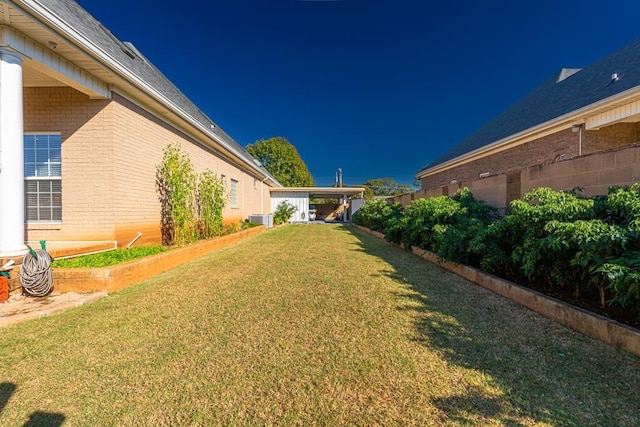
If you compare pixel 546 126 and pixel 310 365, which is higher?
pixel 546 126

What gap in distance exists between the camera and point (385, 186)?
67312mm

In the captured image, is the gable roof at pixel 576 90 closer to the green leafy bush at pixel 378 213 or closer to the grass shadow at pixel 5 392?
the green leafy bush at pixel 378 213

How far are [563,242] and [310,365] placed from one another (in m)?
2.72

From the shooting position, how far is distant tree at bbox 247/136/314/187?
4347cm

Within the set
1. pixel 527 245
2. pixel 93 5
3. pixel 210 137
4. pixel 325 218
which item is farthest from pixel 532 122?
pixel 325 218

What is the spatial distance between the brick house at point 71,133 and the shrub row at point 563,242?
6321 mm

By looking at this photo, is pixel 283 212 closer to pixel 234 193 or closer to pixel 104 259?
pixel 234 193

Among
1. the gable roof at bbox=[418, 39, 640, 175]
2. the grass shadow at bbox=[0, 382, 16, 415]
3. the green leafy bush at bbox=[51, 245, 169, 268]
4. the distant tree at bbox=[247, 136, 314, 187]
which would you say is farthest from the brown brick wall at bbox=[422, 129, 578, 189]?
the distant tree at bbox=[247, 136, 314, 187]

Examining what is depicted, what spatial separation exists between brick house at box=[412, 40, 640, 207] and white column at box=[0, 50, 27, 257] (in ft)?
25.2

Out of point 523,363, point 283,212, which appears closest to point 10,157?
point 523,363

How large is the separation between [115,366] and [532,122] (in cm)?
1183

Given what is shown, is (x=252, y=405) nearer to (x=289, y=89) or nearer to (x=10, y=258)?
(x=10, y=258)

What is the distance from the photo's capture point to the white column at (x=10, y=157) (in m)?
3.52

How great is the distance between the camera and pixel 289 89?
66.3 ft
